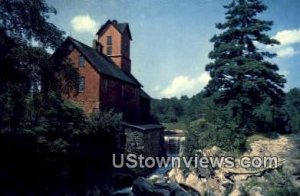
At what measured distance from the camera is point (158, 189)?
755 inches

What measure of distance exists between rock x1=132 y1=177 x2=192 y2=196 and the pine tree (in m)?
7.72

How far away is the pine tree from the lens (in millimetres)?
23672

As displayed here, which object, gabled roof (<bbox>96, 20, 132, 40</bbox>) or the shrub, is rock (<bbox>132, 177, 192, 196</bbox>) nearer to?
the shrub

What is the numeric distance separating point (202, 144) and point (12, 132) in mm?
13398

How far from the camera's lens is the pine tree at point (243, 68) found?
2367 cm

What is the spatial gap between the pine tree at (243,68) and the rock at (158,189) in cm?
772

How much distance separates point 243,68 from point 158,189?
11.3 m

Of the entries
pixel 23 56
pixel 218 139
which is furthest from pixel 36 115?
pixel 218 139

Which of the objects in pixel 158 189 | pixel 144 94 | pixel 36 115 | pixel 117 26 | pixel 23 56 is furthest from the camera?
pixel 144 94

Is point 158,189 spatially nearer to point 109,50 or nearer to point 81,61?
point 81,61

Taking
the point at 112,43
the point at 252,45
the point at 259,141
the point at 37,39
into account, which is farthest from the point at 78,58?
the point at 259,141

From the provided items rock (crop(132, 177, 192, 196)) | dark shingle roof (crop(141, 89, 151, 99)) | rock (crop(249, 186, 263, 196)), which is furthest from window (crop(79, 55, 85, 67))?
rock (crop(249, 186, 263, 196))

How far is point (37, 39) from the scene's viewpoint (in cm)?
1631

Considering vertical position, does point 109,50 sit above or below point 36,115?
above
